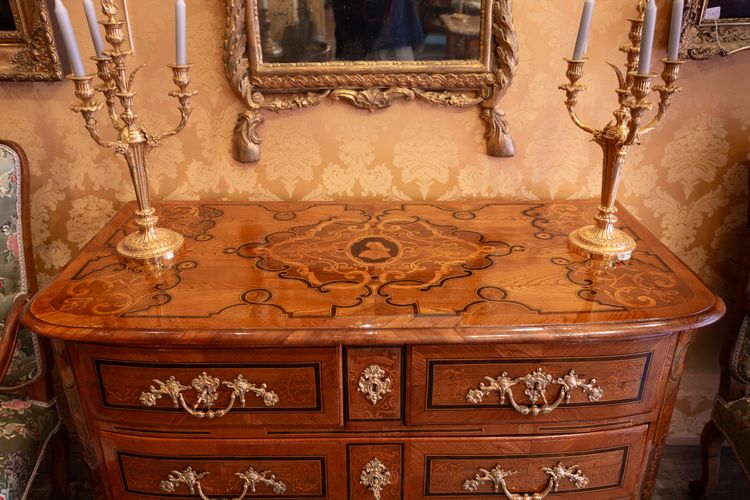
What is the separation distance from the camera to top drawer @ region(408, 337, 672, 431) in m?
1.30

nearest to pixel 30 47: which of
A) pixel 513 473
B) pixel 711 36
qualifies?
pixel 513 473

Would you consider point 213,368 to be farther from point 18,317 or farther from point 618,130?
point 618,130

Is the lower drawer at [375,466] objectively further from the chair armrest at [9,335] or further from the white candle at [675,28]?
the white candle at [675,28]

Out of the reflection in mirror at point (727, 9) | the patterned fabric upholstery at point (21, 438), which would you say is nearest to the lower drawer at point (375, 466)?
the patterned fabric upholstery at point (21, 438)

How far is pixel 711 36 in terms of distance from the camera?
5.56 feet

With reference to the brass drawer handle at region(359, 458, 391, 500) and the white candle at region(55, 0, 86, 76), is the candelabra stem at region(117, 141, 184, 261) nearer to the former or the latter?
the white candle at region(55, 0, 86, 76)

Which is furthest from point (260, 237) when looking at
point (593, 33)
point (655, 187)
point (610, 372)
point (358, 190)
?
point (655, 187)

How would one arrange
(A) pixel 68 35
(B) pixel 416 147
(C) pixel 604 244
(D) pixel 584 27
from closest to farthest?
(A) pixel 68 35, (D) pixel 584 27, (C) pixel 604 244, (B) pixel 416 147

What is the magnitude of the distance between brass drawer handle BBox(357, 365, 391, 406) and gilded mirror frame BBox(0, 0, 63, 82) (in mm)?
1323

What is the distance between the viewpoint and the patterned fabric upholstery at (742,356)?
1.73 meters

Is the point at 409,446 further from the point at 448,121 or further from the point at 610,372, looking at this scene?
the point at 448,121

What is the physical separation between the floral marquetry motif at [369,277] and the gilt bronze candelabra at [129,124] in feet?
0.17

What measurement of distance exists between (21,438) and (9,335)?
0.29 metres

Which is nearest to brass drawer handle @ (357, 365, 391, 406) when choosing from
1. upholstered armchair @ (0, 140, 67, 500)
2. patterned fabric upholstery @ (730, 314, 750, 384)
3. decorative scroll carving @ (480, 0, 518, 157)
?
decorative scroll carving @ (480, 0, 518, 157)
